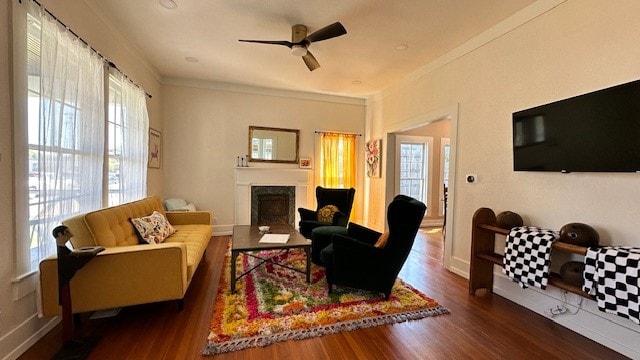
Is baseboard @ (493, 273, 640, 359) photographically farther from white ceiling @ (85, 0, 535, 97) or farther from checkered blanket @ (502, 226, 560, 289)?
white ceiling @ (85, 0, 535, 97)

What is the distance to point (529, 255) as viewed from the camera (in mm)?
2186

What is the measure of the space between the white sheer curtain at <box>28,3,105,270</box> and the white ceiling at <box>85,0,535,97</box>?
2.85ft

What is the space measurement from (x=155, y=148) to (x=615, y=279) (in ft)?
18.2

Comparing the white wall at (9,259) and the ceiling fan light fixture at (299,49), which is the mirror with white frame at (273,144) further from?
the white wall at (9,259)

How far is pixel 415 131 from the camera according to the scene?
6121 mm

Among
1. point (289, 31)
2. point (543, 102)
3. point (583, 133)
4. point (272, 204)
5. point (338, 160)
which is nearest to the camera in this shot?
point (583, 133)

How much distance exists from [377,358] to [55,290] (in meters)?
2.28

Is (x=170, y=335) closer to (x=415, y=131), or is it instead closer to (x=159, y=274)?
(x=159, y=274)

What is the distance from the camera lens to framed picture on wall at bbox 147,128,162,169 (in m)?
4.24

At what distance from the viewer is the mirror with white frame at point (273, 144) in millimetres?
5258

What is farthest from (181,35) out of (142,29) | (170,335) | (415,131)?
(415,131)

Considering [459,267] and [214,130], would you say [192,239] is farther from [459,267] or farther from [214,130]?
[459,267]

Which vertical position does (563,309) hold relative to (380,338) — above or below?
above

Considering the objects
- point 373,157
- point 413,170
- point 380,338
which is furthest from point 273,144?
point 380,338
